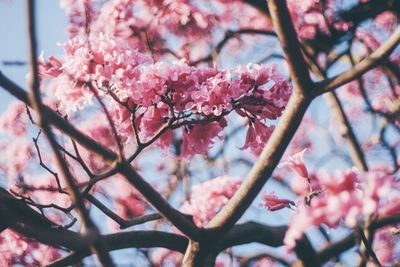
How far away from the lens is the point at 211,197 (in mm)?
3969

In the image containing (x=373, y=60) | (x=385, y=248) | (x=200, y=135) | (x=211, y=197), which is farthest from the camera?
(x=385, y=248)

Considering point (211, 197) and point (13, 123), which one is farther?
point (13, 123)

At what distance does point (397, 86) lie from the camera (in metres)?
4.88

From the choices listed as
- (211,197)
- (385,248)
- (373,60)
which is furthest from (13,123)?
(373,60)

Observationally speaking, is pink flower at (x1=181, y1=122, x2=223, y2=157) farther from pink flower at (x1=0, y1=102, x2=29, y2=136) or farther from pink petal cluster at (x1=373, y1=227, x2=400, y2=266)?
pink flower at (x1=0, y1=102, x2=29, y2=136)

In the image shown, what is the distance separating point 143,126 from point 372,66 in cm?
103

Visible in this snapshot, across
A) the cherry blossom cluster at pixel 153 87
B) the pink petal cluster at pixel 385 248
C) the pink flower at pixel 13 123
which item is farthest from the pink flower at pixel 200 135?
the pink flower at pixel 13 123

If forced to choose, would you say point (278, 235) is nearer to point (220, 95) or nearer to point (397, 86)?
point (220, 95)

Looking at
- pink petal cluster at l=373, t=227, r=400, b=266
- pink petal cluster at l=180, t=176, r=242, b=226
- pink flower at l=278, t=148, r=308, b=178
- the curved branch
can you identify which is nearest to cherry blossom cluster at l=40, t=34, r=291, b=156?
pink flower at l=278, t=148, r=308, b=178

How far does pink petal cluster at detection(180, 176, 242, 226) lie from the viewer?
12.9 ft

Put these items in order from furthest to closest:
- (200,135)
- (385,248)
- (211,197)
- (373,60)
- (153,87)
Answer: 1. (385,248)
2. (211,197)
3. (200,135)
4. (153,87)
5. (373,60)

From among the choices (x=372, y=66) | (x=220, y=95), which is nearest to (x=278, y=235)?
(x=220, y=95)

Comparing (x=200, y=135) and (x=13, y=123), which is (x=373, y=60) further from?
(x=13, y=123)

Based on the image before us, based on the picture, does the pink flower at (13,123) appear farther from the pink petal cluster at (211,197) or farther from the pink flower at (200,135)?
the pink flower at (200,135)
